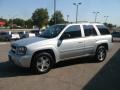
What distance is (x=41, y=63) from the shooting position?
8703mm

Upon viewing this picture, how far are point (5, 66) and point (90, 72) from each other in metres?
3.41

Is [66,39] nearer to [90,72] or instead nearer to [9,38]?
[90,72]

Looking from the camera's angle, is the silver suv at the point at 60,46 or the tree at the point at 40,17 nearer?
the silver suv at the point at 60,46

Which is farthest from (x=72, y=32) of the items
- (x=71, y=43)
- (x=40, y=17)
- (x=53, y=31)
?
(x=40, y=17)

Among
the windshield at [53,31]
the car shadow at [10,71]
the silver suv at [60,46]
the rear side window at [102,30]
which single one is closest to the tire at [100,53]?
the silver suv at [60,46]

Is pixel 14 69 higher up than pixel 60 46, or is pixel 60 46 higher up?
pixel 60 46

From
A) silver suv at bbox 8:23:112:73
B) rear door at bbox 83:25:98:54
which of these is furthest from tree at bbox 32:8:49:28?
rear door at bbox 83:25:98:54

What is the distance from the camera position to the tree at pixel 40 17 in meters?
101

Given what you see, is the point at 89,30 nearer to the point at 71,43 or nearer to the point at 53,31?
the point at 71,43

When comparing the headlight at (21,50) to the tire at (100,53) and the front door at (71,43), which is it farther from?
the tire at (100,53)

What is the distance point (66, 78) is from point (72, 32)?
2.37 meters

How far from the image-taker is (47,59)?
8891mm

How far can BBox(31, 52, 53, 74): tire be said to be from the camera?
8.55 meters

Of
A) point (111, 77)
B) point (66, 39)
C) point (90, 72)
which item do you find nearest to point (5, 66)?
point (66, 39)
